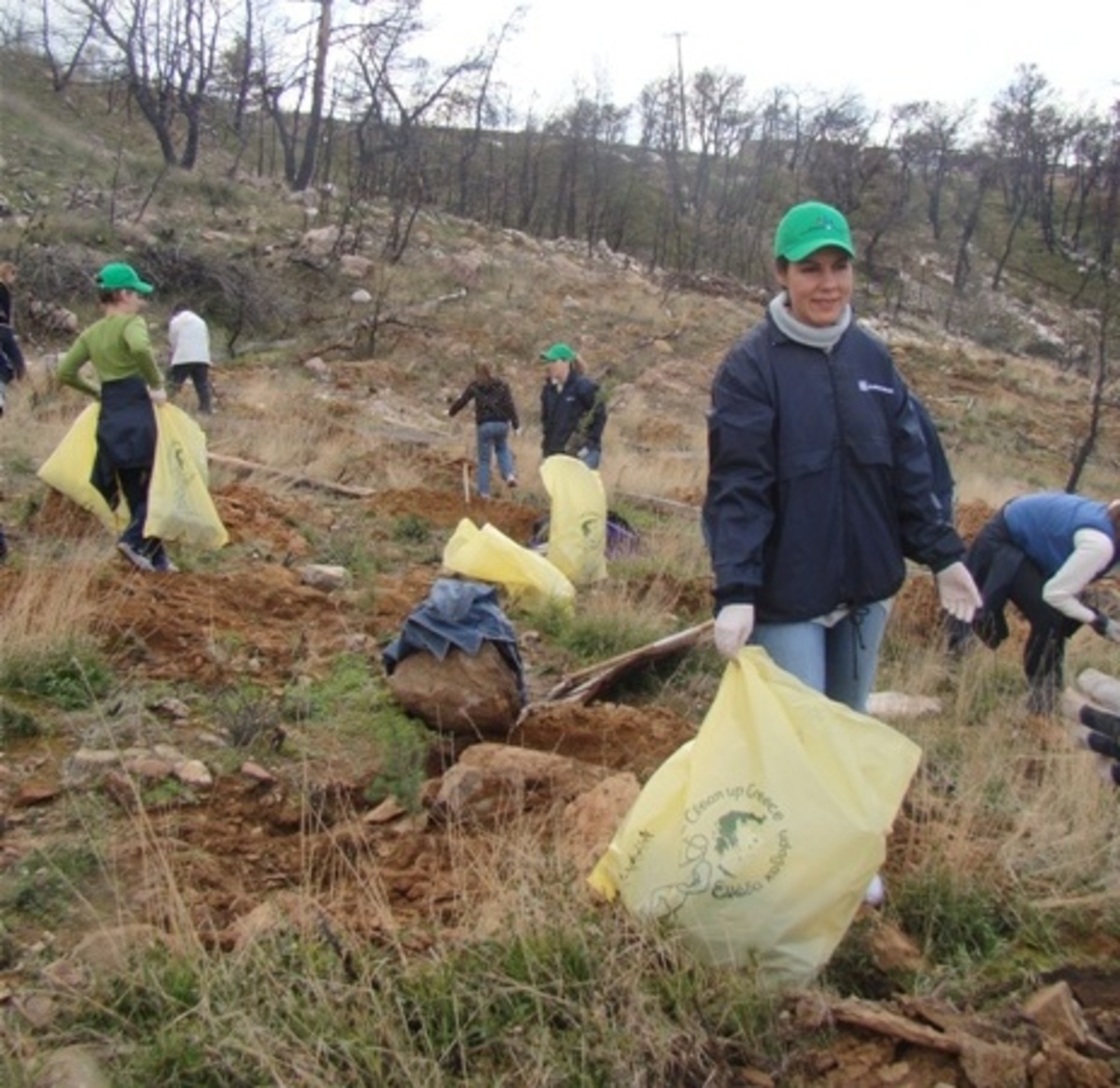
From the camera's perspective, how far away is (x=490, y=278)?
22.7m

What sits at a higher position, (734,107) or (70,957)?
(734,107)

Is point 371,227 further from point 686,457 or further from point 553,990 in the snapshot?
point 553,990

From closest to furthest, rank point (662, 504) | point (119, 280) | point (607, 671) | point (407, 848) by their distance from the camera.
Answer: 1. point (407, 848)
2. point (607, 671)
3. point (119, 280)
4. point (662, 504)

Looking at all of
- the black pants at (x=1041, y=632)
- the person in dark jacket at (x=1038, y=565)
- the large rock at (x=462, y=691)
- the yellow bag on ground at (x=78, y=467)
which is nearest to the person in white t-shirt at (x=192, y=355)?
the yellow bag on ground at (x=78, y=467)

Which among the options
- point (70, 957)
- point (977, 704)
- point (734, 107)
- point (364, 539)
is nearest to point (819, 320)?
point (70, 957)

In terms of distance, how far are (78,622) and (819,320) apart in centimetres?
318

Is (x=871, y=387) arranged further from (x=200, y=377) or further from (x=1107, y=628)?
(x=200, y=377)

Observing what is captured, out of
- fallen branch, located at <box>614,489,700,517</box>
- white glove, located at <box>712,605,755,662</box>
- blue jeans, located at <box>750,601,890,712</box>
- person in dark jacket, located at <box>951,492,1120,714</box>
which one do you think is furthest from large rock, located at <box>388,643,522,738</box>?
fallen branch, located at <box>614,489,700,517</box>

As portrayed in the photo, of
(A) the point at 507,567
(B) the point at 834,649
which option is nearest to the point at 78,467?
(A) the point at 507,567

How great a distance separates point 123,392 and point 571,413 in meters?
4.28

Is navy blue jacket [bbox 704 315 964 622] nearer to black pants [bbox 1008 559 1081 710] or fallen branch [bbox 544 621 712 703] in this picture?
fallen branch [bbox 544 621 712 703]

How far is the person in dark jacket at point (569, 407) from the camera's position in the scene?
29.8 ft

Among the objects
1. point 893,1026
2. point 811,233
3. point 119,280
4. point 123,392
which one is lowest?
point 893,1026

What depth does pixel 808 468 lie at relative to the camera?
2652 millimetres
